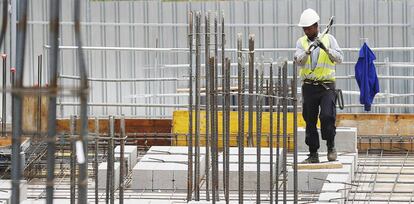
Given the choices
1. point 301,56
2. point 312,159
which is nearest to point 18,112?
point 301,56

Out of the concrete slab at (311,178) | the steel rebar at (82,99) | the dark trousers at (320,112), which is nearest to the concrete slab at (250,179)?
the concrete slab at (311,178)

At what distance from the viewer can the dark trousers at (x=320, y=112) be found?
586 inches

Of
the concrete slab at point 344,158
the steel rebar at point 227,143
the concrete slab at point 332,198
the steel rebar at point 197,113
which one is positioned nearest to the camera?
the steel rebar at point 227,143

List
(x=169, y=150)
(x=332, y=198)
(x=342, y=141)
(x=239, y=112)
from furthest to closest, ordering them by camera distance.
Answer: (x=342, y=141) → (x=169, y=150) → (x=332, y=198) → (x=239, y=112)

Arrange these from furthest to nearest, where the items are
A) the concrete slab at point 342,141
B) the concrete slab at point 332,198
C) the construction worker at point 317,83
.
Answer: the concrete slab at point 342,141
the construction worker at point 317,83
the concrete slab at point 332,198

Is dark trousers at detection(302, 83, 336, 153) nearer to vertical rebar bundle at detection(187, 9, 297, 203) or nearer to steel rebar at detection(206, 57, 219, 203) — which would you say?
vertical rebar bundle at detection(187, 9, 297, 203)

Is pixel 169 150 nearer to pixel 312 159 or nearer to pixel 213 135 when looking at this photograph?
pixel 312 159

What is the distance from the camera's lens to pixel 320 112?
1500cm

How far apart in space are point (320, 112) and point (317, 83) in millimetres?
346

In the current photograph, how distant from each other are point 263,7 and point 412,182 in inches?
292

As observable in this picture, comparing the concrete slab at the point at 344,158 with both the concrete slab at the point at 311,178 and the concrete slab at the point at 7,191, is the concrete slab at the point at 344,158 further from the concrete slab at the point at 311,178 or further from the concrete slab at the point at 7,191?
the concrete slab at the point at 7,191

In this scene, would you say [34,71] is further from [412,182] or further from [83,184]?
[83,184]

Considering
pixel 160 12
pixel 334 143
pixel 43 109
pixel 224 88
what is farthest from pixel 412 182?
pixel 160 12

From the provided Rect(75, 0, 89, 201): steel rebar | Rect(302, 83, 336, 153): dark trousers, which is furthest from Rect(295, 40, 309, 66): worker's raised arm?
Rect(75, 0, 89, 201): steel rebar
